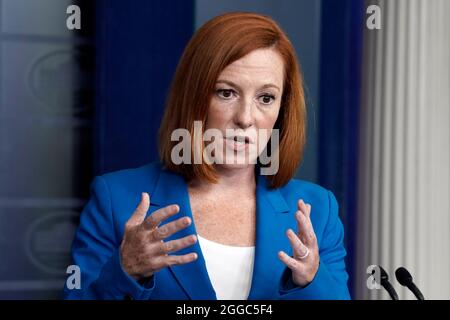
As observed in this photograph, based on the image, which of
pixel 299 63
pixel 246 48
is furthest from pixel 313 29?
pixel 246 48

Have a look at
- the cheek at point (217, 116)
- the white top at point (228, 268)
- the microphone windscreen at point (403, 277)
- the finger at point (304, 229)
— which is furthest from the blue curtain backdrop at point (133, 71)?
the microphone windscreen at point (403, 277)

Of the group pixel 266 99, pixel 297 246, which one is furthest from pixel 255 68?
pixel 297 246

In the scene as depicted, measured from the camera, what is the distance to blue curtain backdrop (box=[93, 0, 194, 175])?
123 centimetres

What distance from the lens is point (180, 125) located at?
118 centimetres

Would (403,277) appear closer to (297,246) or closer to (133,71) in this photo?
(297,246)

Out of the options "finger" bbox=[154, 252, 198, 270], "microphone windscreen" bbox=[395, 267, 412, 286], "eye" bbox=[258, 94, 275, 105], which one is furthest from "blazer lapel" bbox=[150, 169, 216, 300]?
"microphone windscreen" bbox=[395, 267, 412, 286]

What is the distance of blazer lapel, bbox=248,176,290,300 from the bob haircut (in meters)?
0.05

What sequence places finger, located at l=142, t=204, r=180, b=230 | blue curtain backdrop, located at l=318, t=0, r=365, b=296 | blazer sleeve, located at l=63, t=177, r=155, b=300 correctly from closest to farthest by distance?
1. finger, located at l=142, t=204, r=180, b=230
2. blazer sleeve, located at l=63, t=177, r=155, b=300
3. blue curtain backdrop, located at l=318, t=0, r=365, b=296

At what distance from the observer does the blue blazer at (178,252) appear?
1.13m

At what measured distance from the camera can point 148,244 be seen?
1033 mm

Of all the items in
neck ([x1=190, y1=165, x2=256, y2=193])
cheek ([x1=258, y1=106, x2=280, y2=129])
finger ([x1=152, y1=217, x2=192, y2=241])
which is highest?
cheek ([x1=258, y1=106, x2=280, y2=129])

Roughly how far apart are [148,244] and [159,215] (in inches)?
2.5

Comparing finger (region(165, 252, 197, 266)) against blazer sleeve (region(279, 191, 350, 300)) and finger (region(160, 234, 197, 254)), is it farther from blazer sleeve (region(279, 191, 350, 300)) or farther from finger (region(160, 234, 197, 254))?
blazer sleeve (region(279, 191, 350, 300))
